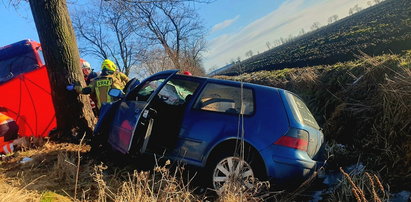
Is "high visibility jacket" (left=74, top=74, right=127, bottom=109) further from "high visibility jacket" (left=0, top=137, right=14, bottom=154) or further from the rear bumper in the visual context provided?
the rear bumper

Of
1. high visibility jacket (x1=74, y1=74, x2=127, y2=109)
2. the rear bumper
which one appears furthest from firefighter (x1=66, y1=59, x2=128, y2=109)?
the rear bumper

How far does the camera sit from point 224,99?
4363 mm

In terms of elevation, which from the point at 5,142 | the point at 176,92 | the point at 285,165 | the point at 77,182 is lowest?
the point at 285,165

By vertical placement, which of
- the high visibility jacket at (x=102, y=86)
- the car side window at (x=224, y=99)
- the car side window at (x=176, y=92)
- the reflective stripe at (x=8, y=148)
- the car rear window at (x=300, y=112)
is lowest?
the car rear window at (x=300, y=112)

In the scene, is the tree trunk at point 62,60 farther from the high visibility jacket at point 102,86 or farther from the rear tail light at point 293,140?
the rear tail light at point 293,140

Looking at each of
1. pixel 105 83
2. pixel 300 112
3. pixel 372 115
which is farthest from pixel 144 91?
pixel 372 115

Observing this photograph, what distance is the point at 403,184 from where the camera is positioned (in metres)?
4.58

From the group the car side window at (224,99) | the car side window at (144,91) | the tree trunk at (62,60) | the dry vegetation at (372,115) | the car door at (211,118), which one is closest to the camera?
the car door at (211,118)

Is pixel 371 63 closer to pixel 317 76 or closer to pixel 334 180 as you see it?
pixel 317 76

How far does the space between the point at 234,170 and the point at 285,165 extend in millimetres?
582

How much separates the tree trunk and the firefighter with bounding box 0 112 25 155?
0.69 meters

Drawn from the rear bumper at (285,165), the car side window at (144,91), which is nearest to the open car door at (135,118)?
the car side window at (144,91)

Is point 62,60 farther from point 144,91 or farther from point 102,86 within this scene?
point 144,91

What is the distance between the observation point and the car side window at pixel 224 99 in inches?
166
